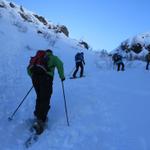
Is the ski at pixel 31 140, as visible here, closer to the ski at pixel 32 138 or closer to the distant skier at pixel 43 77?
the ski at pixel 32 138

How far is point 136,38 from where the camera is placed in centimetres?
4428

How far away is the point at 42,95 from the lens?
8.81m

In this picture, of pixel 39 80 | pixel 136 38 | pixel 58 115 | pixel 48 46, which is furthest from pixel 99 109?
pixel 136 38

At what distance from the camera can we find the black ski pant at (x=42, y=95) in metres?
8.71

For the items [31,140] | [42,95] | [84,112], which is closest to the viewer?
[31,140]

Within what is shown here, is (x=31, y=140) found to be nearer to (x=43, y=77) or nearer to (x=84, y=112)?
(x=43, y=77)

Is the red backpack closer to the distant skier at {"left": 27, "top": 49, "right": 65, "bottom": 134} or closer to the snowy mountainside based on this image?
the distant skier at {"left": 27, "top": 49, "right": 65, "bottom": 134}

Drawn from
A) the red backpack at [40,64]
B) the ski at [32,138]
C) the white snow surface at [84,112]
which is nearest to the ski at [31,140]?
the ski at [32,138]

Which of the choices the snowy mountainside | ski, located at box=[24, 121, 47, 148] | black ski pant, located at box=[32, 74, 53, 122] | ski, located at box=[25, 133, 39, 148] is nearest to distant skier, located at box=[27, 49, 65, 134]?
black ski pant, located at box=[32, 74, 53, 122]

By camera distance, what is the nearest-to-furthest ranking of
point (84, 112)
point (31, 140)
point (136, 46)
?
1. point (31, 140)
2. point (84, 112)
3. point (136, 46)

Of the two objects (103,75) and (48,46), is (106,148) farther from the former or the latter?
(48,46)

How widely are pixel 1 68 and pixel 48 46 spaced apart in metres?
8.61

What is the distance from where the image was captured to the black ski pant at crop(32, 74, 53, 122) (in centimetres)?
871

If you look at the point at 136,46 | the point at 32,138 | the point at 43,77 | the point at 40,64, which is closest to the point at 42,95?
the point at 43,77
